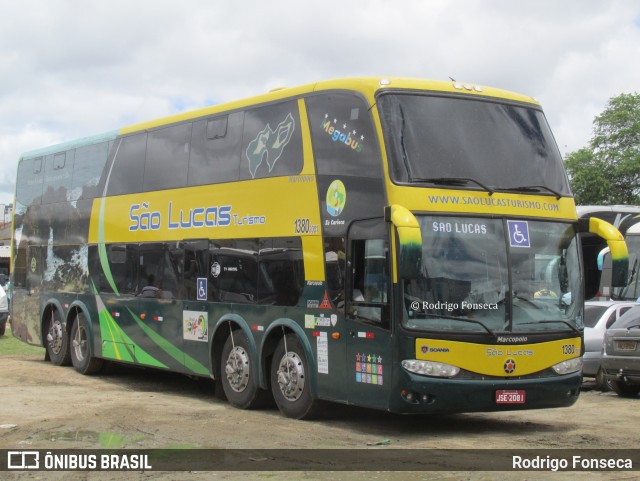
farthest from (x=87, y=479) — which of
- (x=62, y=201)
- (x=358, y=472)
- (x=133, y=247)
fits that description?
(x=62, y=201)

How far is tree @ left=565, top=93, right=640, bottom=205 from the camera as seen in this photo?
55.7 metres

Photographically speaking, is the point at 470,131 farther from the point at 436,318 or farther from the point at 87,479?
the point at 87,479

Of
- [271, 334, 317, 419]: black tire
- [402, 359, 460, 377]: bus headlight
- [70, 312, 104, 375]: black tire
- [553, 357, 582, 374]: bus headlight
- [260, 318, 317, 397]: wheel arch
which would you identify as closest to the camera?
[402, 359, 460, 377]: bus headlight

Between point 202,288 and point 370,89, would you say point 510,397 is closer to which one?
point 370,89

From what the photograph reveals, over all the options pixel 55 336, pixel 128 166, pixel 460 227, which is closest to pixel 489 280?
pixel 460 227

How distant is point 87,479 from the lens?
907 cm

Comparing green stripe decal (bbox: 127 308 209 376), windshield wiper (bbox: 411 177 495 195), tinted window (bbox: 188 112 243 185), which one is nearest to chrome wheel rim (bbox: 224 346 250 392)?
green stripe decal (bbox: 127 308 209 376)

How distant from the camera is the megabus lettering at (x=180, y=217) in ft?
48.5

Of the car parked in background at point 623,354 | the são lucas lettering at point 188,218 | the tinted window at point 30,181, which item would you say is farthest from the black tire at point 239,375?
the tinted window at point 30,181

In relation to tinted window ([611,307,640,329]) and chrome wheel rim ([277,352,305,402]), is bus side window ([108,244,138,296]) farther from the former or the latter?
tinted window ([611,307,640,329])

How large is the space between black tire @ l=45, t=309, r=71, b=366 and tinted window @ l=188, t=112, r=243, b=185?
5.97 m

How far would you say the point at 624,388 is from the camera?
16828 mm

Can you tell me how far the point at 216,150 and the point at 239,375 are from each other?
132 inches

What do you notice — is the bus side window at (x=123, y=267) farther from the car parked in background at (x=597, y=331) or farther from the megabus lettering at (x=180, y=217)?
the car parked in background at (x=597, y=331)
